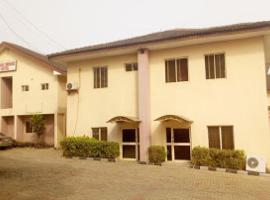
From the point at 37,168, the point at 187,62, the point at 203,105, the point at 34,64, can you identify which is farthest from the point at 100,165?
the point at 34,64

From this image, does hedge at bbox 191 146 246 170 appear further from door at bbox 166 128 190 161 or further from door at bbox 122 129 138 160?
door at bbox 122 129 138 160

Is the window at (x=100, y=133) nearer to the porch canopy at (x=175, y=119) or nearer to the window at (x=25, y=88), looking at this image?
the porch canopy at (x=175, y=119)

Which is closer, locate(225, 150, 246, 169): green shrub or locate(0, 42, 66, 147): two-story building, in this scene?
locate(225, 150, 246, 169): green shrub

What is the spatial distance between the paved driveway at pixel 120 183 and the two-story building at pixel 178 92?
7.23 feet

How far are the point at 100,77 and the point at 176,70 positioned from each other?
4930 millimetres

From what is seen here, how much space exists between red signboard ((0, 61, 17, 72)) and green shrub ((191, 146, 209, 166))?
1720 centimetres

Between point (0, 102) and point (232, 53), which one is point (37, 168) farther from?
point (0, 102)

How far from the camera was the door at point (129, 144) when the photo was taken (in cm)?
1680

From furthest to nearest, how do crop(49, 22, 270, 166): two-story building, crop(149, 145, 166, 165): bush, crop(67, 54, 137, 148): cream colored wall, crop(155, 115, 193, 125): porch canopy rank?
1. crop(67, 54, 137, 148): cream colored wall
2. crop(149, 145, 166, 165): bush
3. crop(155, 115, 193, 125): porch canopy
4. crop(49, 22, 270, 166): two-story building

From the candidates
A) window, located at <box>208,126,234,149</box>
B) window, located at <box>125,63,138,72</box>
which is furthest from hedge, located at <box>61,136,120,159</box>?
window, located at <box>208,126,234,149</box>

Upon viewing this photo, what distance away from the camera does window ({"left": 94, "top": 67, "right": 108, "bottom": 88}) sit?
59.2 feet

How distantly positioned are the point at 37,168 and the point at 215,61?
10.4 m

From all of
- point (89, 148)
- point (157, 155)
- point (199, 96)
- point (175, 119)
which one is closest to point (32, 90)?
point (89, 148)

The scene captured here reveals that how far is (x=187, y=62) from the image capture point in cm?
1593
